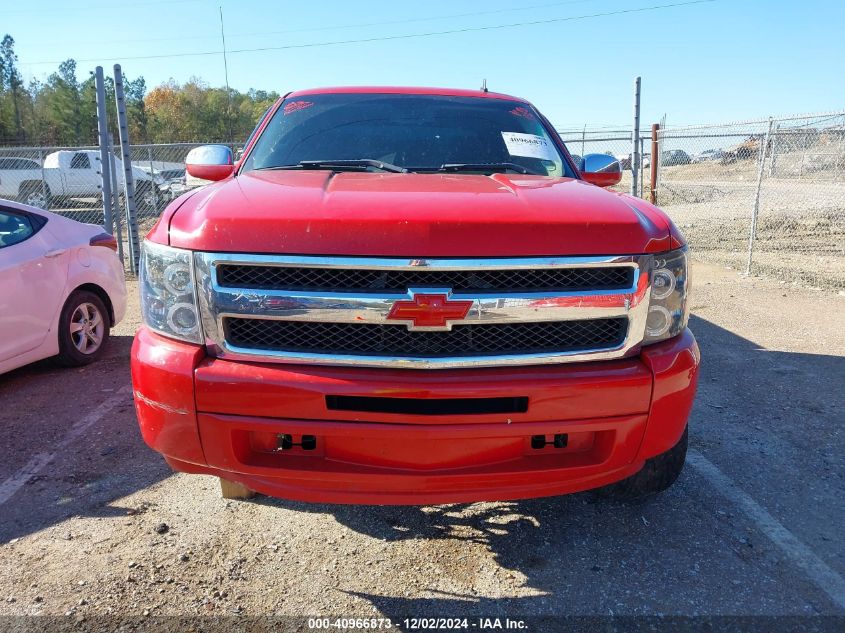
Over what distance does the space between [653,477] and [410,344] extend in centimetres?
141

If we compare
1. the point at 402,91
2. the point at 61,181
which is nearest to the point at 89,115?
the point at 61,181

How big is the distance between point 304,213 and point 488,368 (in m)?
0.80

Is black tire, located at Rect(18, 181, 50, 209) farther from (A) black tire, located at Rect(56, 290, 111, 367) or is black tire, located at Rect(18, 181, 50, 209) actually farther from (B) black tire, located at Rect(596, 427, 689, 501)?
(B) black tire, located at Rect(596, 427, 689, 501)

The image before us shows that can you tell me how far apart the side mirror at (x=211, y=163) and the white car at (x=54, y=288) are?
1839 mm

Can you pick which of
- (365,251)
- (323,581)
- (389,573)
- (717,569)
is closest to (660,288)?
(365,251)

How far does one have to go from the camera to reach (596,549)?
2756mm

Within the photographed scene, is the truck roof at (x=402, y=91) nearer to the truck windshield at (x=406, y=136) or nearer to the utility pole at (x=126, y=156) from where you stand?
the truck windshield at (x=406, y=136)

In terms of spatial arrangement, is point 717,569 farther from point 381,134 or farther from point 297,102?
point 297,102

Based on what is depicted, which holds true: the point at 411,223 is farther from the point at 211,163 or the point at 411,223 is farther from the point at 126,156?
the point at 126,156

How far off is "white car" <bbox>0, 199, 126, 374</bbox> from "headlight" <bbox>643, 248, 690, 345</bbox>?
418 cm

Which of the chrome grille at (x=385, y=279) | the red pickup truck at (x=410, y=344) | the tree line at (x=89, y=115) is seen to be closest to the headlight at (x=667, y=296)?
the red pickup truck at (x=410, y=344)

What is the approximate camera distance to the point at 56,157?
806 inches

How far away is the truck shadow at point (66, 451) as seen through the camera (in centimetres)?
305

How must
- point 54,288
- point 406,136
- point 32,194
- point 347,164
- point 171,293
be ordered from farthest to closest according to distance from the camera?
point 32,194 < point 54,288 < point 406,136 < point 347,164 < point 171,293
